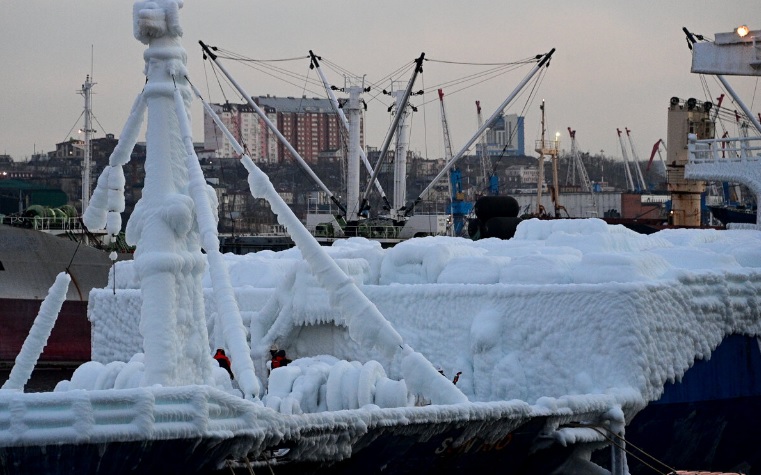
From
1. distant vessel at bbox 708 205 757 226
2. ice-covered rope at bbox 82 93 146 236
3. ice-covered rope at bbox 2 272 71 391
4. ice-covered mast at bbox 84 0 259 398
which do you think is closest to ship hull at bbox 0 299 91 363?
distant vessel at bbox 708 205 757 226

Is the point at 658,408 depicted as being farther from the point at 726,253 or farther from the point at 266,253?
the point at 266,253

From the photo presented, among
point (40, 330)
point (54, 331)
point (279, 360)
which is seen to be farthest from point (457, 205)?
point (40, 330)

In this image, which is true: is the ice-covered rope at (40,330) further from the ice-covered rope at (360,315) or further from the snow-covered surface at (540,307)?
the snow-covered surface at (540,307)

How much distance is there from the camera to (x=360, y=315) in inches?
705

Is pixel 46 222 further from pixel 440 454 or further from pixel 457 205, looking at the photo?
pixel 440 454

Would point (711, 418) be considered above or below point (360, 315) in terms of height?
below

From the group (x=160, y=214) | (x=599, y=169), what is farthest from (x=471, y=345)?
(x=599, y=169)

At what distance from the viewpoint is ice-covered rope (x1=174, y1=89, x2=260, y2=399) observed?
52.7 feet

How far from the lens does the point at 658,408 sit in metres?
22.2

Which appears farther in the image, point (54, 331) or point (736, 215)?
point (736, 215)

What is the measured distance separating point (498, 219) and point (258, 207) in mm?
75621

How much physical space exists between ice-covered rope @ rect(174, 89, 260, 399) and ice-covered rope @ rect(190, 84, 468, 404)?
100cm

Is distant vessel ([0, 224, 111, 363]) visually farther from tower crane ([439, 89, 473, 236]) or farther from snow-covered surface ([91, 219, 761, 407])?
snow-covered surface ([91, 219, 761, 407])

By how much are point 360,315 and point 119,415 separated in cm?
428
